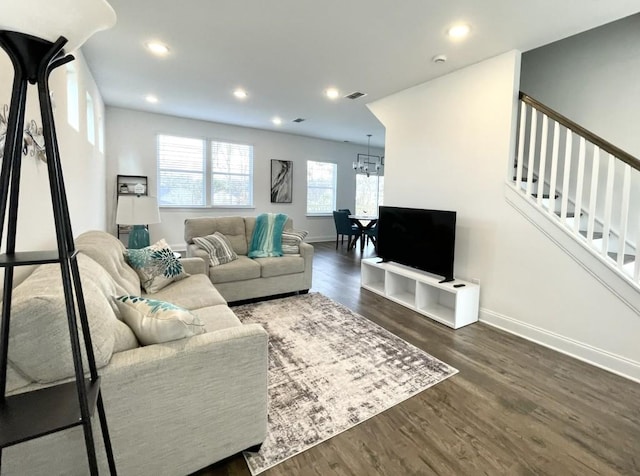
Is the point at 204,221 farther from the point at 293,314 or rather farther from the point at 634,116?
the point at 634,116

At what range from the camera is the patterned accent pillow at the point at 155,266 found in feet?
8.46

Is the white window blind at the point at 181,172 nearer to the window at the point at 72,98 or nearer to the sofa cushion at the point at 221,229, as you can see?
the sofa cushion at the point at 221,229

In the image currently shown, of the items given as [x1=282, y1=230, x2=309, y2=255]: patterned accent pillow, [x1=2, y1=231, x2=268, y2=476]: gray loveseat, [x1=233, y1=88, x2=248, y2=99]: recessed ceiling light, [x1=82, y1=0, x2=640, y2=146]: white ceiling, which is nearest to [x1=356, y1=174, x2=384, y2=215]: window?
[x1=82, y1=0, x2=640, y2=146]: white ceiling

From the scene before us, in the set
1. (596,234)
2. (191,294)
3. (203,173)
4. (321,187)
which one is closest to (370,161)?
(321,187)

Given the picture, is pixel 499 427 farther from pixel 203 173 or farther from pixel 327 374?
pixel 203 173

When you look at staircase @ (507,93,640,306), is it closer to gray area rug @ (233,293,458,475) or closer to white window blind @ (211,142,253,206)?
gray area rug @ (233,293,458,475)

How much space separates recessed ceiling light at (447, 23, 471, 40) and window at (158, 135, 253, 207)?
504 cm

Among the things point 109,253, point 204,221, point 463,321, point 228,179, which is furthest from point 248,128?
point 463,321

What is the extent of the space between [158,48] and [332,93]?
211 cm

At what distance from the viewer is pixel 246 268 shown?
3535mm

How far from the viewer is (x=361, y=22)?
2.53m

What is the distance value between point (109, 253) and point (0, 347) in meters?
1.34

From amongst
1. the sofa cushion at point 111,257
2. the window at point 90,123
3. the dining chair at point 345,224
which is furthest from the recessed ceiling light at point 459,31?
the dining chair at point 345,224

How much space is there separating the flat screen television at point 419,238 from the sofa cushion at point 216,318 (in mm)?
2182
